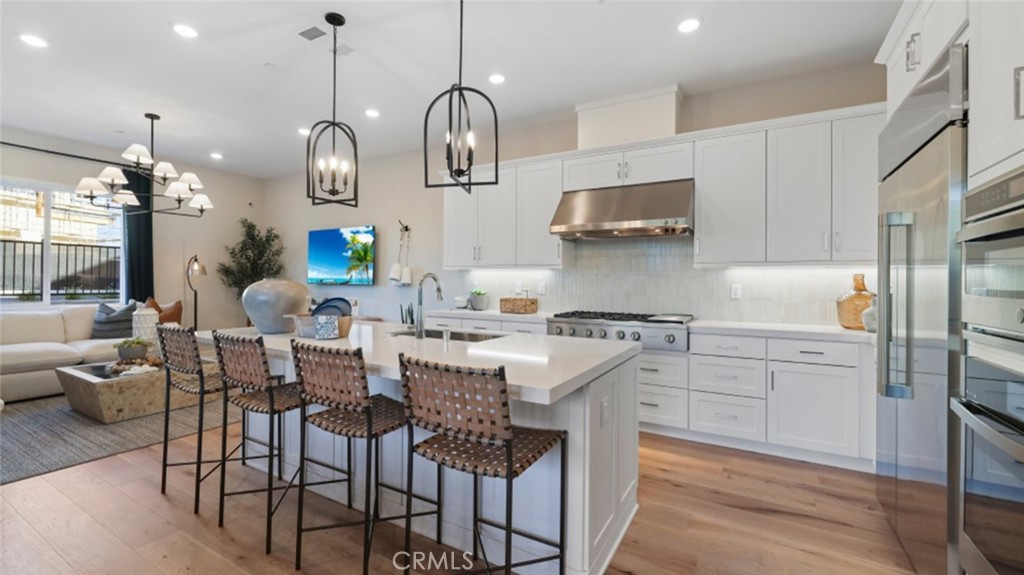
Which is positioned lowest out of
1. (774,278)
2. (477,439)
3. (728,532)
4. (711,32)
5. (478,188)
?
(728,532)

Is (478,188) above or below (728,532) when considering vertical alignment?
above

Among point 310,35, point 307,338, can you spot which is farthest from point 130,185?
point 307,338

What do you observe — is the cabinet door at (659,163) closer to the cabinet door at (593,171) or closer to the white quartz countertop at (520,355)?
the cabinet door at (593,171)

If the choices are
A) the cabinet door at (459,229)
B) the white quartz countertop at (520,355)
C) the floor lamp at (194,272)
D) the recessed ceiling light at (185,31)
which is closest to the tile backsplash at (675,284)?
the cabinet door at (459,229)

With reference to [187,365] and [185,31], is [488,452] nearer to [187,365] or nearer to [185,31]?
[187,365]

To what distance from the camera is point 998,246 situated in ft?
4.20

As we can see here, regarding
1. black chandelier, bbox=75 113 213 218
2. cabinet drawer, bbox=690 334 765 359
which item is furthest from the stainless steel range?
black chandelier, bbox=75 113 213 218

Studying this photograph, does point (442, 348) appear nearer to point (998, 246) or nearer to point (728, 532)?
point (728, 532)

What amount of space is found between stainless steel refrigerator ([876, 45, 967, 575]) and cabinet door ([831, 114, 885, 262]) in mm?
1060

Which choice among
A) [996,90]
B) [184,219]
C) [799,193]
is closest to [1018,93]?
[996,90]

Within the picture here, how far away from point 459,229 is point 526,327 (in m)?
1.45

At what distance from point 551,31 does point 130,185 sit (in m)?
6.00

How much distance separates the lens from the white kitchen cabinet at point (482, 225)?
465 centimetres

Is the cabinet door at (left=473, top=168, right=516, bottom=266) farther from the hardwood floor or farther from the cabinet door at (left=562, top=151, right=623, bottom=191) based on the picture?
the hardwood floor
